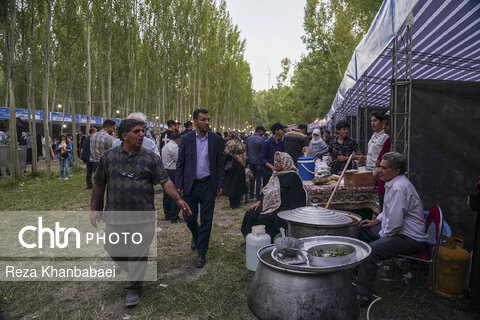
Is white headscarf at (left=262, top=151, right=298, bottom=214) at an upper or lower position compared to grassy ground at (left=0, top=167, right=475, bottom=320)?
upper

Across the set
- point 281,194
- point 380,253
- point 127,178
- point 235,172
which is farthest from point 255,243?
point 235,172

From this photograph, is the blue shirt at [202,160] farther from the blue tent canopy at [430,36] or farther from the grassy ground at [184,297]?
the blue tent canopy at [430,36]

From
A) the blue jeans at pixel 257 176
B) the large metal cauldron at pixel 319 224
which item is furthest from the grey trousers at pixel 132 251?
the blue jeans at pixel 257 176

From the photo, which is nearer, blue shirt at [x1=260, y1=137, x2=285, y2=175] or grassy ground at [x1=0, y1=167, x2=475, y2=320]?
grassy ground at [x1=0, y1=167, x2=475, y2=320]

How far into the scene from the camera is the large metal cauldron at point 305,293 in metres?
2.13

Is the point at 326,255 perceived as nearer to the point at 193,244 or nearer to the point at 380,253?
the point at 380,253

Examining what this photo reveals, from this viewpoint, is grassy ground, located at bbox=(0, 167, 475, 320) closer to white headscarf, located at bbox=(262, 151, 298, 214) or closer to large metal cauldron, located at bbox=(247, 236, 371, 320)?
white headscarf, located at bbox=(262, 151, 298, 214)

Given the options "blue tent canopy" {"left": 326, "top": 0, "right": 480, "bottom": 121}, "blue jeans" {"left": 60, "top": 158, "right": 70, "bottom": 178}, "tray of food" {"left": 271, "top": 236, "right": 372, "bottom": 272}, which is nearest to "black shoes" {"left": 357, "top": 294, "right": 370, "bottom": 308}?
"tray of food" {"left": 271, "top": 236, "right": 372, "bottom": 272}

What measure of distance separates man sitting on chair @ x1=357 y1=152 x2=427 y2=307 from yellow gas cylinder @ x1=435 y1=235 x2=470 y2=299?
29 centimetres

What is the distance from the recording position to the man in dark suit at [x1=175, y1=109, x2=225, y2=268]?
172 inches

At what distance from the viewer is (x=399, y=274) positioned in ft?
13.3

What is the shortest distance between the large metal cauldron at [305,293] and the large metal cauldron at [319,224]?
0.74 meters

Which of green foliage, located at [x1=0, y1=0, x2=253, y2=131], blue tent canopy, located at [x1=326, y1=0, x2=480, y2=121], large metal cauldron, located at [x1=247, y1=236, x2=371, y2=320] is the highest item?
green foliage, located at [x1=0, y1=0, x2=253, y2=131]

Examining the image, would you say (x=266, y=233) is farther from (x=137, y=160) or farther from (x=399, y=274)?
(x=137, y=160)
